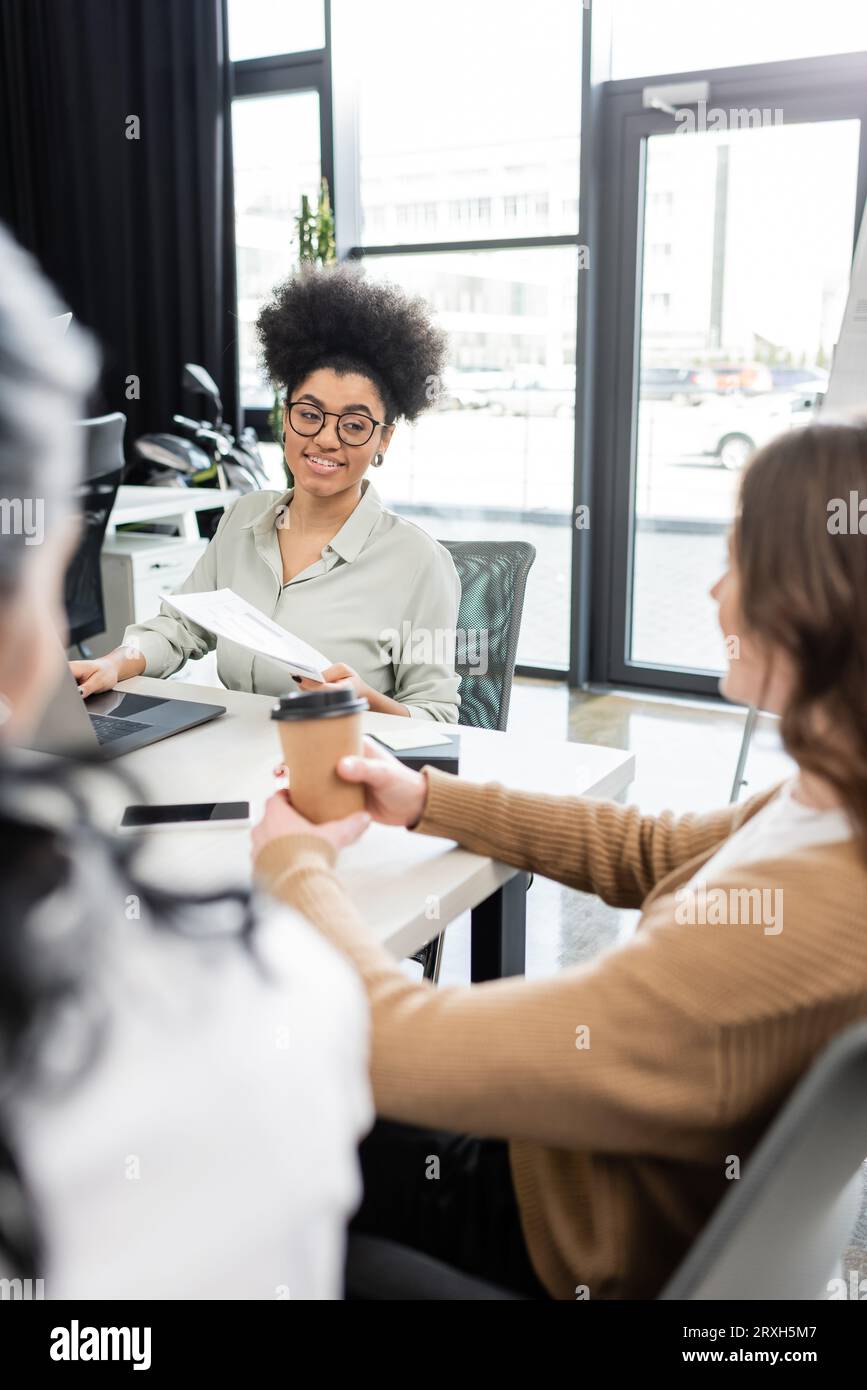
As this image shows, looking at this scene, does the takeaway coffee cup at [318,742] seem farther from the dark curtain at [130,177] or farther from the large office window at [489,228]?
the dark curtain at [130,177]

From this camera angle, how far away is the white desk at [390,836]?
1190mm

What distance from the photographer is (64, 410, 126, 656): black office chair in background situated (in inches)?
127

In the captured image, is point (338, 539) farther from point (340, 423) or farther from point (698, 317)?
point (698, 317)

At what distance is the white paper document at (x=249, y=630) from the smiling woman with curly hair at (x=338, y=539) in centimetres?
21

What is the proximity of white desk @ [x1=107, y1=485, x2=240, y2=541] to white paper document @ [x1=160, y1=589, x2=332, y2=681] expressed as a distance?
2.01m

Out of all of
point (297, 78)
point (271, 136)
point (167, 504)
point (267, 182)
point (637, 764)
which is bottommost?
point (637, 764)

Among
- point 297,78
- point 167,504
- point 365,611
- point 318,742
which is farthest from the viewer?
point 297,78

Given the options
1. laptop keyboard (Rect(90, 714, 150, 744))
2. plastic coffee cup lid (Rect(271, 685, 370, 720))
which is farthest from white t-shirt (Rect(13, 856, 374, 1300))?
laptop keyboard (Rect(90, 714, 150, 744))

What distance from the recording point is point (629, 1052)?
81cm

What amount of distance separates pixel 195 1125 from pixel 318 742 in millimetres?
694

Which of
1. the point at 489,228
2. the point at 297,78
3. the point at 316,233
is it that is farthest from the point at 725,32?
the point at 297,78

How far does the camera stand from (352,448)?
2.12m
